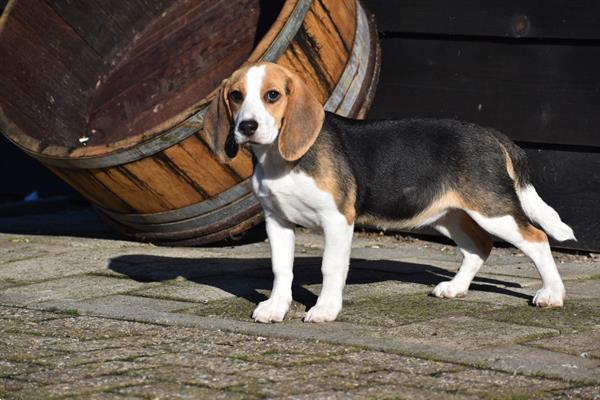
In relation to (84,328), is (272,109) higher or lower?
higher

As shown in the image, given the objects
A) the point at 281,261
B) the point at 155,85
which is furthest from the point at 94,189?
the point at 281,261

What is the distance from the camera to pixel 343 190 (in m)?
4.71

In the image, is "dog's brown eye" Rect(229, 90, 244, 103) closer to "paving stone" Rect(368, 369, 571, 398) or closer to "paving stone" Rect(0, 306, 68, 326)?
"paving stone" Rect(0, 306, 68, 326)

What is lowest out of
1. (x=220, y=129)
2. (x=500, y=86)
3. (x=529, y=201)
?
(x=529, y=201)

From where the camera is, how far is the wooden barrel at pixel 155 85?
600 centimetres

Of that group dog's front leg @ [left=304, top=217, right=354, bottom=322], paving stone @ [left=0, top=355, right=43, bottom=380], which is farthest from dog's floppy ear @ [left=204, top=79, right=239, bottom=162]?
paving stone @ [left=0, top=355, right=43, bottom=380]

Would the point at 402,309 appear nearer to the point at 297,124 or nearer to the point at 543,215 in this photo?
the point at 543,215

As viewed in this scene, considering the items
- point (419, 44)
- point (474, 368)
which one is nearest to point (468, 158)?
point (474, 368)

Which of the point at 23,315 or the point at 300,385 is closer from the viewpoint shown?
the point at 300,385

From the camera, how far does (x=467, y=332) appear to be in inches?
170

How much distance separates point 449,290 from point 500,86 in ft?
6.32

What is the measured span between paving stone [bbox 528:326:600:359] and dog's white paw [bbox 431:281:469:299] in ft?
2.92

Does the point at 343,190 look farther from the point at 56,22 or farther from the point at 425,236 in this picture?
the point at 56,22

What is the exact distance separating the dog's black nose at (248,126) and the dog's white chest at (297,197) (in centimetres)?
33
